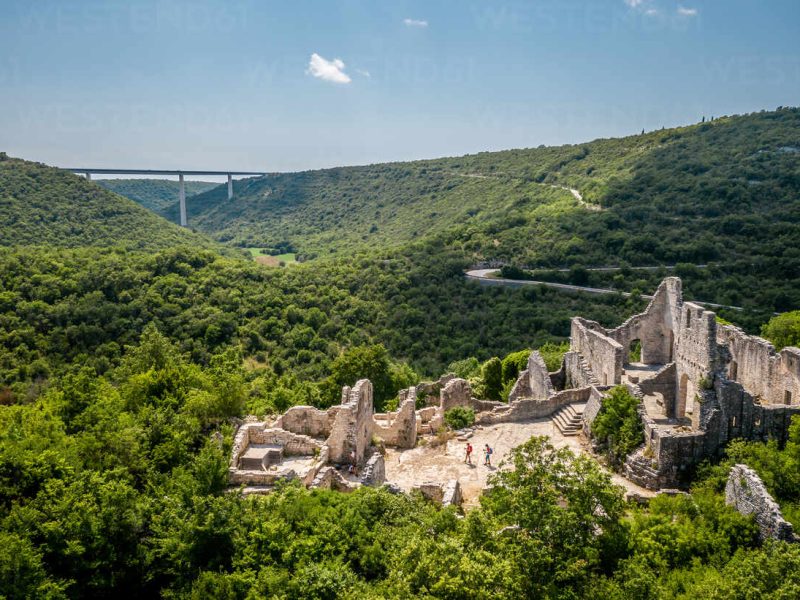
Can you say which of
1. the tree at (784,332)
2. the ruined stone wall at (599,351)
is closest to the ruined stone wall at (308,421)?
the ruined stone wall at (599,351)

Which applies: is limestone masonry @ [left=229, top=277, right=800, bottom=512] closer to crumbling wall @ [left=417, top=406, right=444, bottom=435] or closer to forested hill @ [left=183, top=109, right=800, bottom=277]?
crumbling wall @ [left=417, top=406, right=444, bottom=435]

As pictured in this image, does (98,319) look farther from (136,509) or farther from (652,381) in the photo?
(652,381)

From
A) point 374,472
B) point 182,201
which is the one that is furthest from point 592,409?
point 182,201

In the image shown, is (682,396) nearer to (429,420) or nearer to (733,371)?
(733,371)

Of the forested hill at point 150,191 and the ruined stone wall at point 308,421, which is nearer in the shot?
the ruined stone wall at point 308,421

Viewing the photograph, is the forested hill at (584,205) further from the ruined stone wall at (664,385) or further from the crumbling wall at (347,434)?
the crumbling wall at (347,434)

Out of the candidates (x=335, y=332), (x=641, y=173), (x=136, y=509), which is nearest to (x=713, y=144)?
(x=641, y=173)
